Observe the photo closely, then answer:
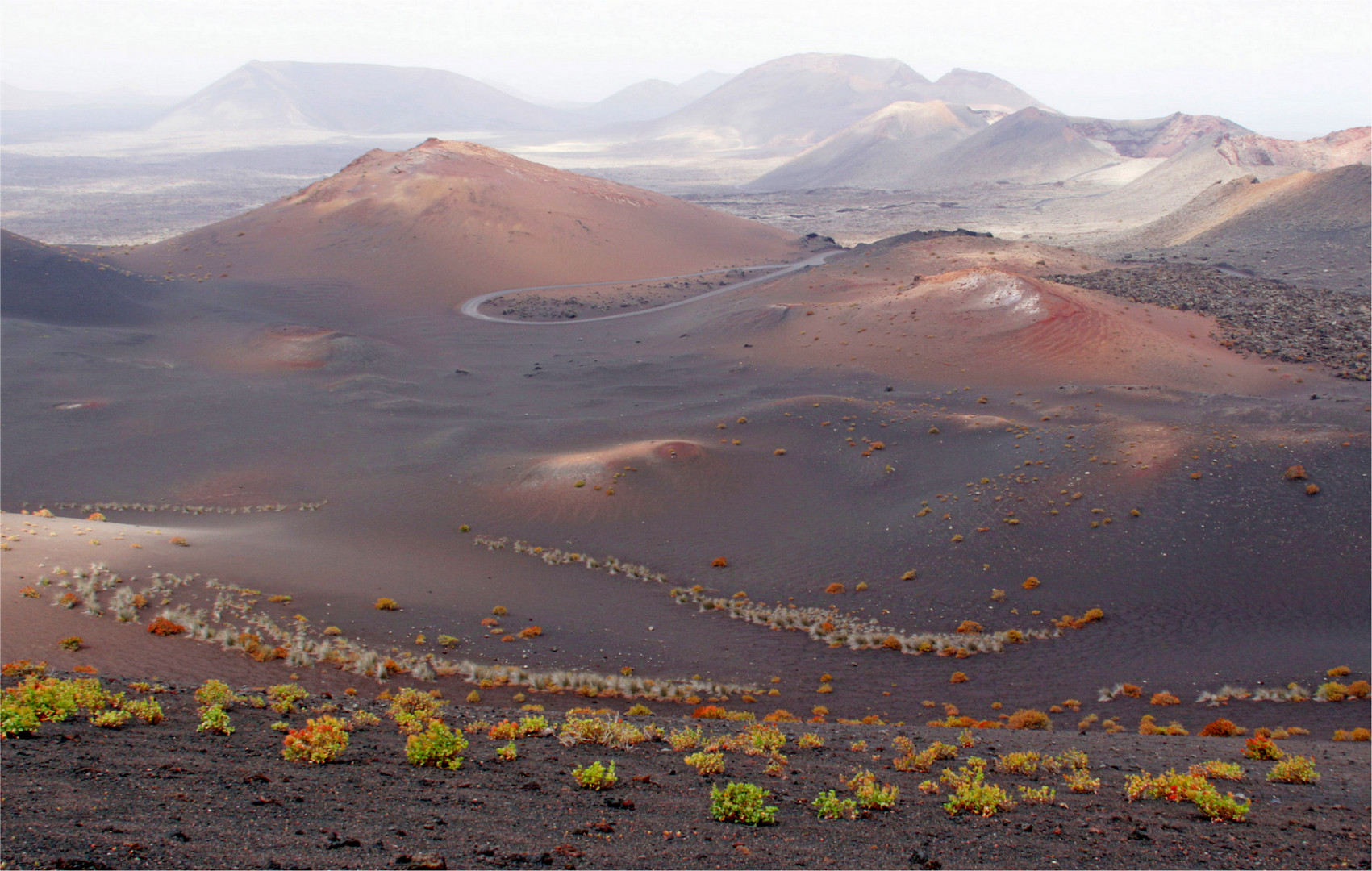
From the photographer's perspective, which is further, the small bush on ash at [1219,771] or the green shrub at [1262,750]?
the green shrub at [1262,750]

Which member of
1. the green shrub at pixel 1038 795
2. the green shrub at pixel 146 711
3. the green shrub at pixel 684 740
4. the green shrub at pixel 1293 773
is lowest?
the green shrub at pixel 1293 773

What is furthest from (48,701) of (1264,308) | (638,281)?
(638,281)

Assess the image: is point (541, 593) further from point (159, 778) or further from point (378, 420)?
point (378, 420)

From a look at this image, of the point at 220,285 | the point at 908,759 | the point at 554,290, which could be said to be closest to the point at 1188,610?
the point at 908,759

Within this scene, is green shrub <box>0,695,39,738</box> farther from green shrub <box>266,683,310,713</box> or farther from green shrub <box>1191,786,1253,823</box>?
green shrub <box>1191,786,1253,823</box>

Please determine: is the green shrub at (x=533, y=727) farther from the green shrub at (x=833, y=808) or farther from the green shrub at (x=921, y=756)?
the green shrub at (x=921, y=756)

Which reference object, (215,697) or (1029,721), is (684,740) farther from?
(1029,721)

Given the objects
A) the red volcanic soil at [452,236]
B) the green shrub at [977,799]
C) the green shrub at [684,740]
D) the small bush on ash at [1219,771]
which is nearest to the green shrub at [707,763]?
the green shrub at [684,740]
